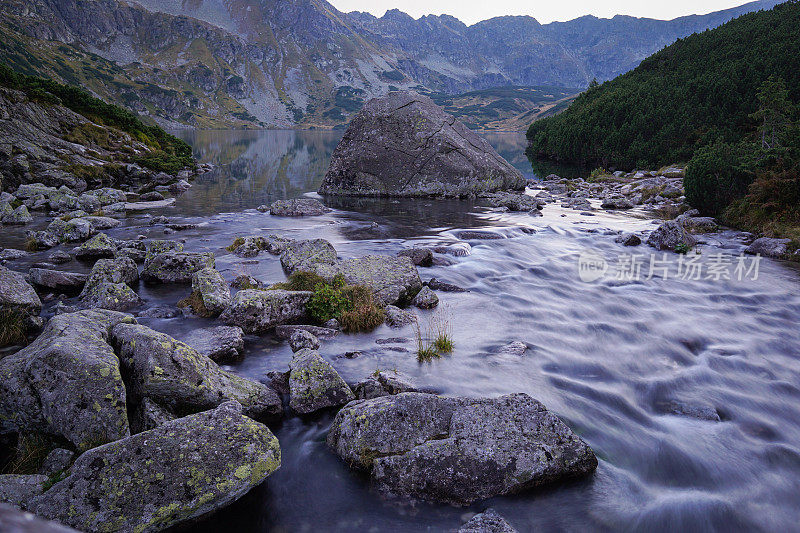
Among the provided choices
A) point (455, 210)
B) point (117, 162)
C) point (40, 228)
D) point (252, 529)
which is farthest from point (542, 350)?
point (117, 162)

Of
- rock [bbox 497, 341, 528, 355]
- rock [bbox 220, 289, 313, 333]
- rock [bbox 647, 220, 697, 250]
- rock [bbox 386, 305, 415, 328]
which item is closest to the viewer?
rock [bbox 497, 341, 528, 355]

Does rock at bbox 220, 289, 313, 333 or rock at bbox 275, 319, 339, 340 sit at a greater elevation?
Result: rock at bbox 220, 289, 313, 333

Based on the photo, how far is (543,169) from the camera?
56.4 metres

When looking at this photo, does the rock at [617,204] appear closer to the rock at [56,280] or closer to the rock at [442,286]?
the rock at [442,286]

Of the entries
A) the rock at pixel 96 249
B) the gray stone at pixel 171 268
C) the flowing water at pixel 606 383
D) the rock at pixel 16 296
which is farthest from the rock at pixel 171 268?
the rock at pixel 16 296

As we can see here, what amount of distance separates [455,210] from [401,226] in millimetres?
6060

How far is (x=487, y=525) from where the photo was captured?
4.29m

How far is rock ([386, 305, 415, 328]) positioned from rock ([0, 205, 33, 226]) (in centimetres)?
1925

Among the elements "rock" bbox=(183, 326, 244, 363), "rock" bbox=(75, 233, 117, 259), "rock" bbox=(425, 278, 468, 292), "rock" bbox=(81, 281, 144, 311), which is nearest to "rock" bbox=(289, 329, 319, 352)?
"rock" bbox=(183, 326, 244, 363)

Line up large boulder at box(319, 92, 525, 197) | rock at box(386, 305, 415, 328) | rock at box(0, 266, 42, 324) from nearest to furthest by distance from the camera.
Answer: rock at box(0, 266, 42, 324), rock at box(386, 305, 415, 328), large boulder at box(319, 92, 525, 197)

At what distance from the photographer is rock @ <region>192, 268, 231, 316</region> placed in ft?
31.3

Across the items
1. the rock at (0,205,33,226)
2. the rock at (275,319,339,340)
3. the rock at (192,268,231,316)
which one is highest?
the rock at (0,205,33,226)

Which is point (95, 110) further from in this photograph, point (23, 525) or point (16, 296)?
point (23, 525)

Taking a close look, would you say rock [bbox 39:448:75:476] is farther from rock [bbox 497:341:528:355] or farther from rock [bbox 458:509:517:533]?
rock [bbox 497:341:528:355]
